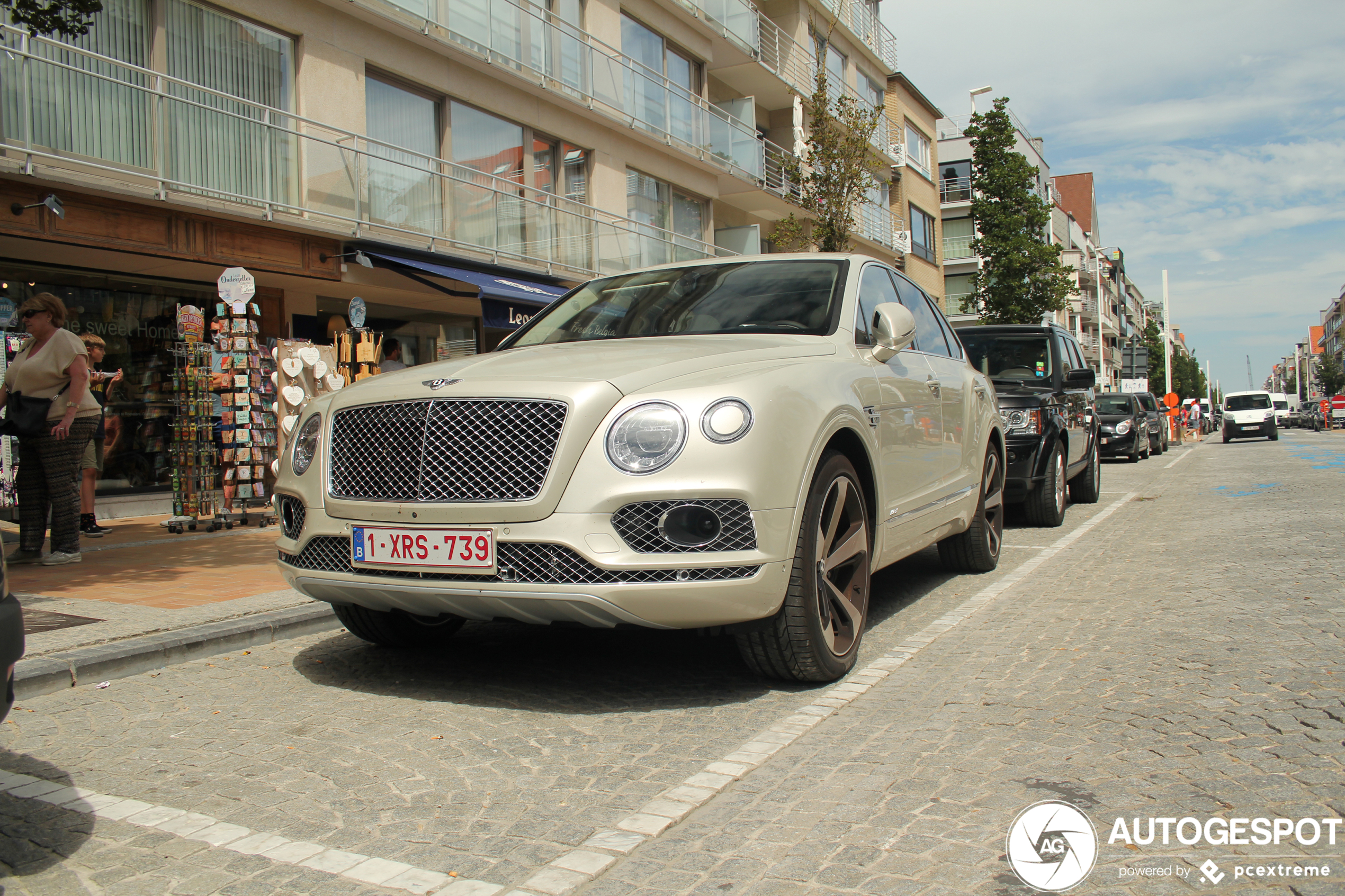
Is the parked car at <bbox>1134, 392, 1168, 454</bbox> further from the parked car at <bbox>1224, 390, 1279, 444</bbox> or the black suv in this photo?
the black suv

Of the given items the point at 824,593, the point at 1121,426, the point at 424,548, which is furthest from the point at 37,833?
the point at 1121,426

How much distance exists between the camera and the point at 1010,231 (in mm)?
33281

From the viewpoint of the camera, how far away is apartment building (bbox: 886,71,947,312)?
3578 centimetres

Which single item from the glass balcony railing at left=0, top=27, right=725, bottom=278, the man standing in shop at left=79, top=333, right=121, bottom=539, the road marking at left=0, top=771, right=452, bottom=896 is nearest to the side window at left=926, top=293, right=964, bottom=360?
the road marking at left=0, top=771, right=452, bottom=896

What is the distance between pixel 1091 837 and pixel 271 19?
13198 millimetres

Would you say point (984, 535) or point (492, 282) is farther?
point (492, 282)

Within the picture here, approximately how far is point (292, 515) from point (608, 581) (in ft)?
4.93

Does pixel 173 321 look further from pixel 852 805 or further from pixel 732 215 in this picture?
pixel 732 215

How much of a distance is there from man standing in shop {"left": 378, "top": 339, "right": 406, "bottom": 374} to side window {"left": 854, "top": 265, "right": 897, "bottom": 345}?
7.24 metres

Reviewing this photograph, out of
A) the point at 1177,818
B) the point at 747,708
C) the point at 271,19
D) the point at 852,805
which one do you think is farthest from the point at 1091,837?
the point at 271,19

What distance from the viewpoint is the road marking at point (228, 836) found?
241 cm

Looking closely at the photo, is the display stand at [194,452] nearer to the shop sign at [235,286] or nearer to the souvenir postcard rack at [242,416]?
the souvenir postcard rack at [242,416]

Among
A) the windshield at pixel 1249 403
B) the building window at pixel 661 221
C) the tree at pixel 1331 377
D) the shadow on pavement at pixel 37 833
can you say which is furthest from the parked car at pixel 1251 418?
the tree at pixel 1331 377

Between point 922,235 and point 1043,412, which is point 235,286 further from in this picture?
point 922,235
